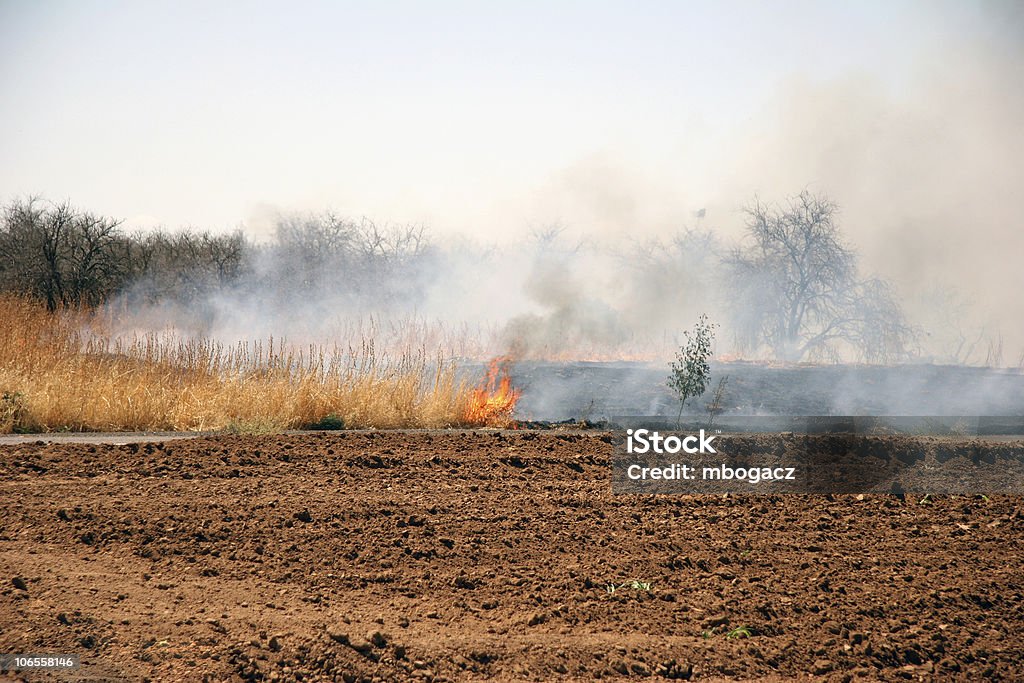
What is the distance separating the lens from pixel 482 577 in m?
4.49

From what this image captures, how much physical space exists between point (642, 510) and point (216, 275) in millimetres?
18541

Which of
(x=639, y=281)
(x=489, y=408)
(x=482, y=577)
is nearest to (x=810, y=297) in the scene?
(x=639, y=281)

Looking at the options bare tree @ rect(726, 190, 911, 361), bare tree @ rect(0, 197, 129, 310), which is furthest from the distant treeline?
bare tree @ rect(726, 190, 911, 361)

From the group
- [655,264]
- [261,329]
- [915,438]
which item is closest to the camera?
[915,438]

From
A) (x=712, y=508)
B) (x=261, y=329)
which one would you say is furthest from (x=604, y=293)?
(x=712, y=508)

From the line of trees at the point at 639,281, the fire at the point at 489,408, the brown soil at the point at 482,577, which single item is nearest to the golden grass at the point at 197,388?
the fire at the point at 489,408

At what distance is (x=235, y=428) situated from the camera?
29.2ft

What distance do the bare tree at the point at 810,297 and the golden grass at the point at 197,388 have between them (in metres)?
12.9

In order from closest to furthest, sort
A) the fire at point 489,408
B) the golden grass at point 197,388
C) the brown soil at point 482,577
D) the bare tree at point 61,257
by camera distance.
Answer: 1. the brown soil at point 482,577
2. the golden grass at point 197,388
3. the fire at point 489,408
4. the bare tree at point 61,257

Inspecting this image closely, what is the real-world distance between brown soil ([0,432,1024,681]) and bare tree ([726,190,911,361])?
17.0m

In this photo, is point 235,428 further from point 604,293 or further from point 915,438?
point 604,293

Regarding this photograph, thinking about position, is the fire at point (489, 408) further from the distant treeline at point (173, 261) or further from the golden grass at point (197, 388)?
the distant treeline at point (173, 261)

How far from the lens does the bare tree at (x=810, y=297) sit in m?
22.2

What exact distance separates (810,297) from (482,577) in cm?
1966
